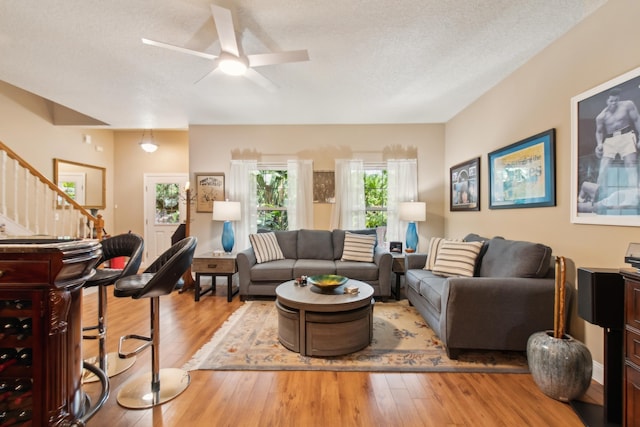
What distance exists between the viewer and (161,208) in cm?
598

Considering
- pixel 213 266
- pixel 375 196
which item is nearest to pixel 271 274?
pixel 213 266

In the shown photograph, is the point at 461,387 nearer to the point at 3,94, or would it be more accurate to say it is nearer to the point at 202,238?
the point at 202,238

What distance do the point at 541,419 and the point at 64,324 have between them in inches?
104

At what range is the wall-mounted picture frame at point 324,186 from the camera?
4645mm

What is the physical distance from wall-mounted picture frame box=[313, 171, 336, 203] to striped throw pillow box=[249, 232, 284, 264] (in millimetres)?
1045

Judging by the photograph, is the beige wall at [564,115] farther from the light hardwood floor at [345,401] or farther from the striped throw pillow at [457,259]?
the light hardwood floor at [345,401]

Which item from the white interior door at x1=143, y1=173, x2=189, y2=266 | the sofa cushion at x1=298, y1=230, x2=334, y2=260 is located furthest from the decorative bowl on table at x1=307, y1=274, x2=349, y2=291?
the white interior door at x1=143, y1=173, x2=189, y2=266

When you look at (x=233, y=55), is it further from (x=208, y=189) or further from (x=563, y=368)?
(x=563, y=368)

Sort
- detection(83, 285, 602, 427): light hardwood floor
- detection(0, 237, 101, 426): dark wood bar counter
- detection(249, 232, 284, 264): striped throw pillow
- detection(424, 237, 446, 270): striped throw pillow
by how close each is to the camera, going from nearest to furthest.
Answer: detection(0, 237, 101, 426): dark wood bar counter, detection(83, 285, 602, 427): light hardwood floor, detection(424, 237, 446, 270): striped throw pillow, detection(249, 232, 284, 264): striped throw pillow

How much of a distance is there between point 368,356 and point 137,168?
19.7ft

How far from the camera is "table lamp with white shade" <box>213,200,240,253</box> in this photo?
4.18 m

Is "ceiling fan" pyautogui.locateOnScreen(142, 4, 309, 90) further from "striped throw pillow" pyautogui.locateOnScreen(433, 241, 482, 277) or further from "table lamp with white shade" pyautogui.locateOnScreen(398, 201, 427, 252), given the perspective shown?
"table lamp with white shade" pyautogui.locateOnScreen(398, 201, 427, 252)

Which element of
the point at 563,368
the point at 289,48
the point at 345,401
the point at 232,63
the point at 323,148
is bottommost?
the point at 345,401

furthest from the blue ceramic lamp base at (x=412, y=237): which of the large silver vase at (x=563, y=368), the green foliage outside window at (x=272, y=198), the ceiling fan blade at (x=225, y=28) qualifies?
the ceiling fan blade at (x=225, y=28)
